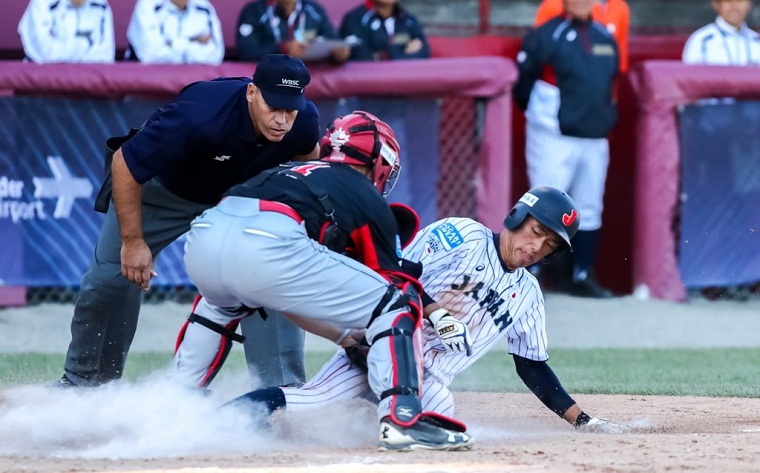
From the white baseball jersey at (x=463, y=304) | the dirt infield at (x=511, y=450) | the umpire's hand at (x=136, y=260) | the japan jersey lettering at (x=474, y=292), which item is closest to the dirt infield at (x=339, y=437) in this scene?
the dirt infield at (x=511, y=450)

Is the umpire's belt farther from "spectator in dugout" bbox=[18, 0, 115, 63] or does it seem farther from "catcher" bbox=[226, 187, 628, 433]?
"spectator in dugout" bbox=[18, 0, 115, 63]

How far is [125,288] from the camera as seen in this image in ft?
19.5

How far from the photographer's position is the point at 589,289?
1066 centimetres

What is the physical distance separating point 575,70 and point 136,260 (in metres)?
5.90

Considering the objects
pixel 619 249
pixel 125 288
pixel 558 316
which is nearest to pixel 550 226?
pixel 125 288

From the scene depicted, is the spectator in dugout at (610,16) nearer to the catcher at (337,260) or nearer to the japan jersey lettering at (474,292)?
the japan jersey lettering at (474,292)

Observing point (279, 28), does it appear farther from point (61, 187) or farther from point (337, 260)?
point (337, 260)

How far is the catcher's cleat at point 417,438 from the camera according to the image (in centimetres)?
456

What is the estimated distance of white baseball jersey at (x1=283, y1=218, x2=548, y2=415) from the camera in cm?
531

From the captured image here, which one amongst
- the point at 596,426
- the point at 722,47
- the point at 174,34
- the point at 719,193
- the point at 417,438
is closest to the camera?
the point at 417,438

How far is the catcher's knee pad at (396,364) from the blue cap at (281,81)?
41.1 inches

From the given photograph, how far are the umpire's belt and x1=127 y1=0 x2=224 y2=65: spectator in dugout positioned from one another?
5027mm

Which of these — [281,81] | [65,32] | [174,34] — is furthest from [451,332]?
[65,32]

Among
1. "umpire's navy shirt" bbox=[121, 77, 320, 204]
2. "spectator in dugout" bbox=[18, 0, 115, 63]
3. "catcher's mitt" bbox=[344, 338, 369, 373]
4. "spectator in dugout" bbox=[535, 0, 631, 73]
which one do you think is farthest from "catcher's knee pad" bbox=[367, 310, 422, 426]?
Answer: "spectator in dugout" bbox=[535, 0, 631, 73]
